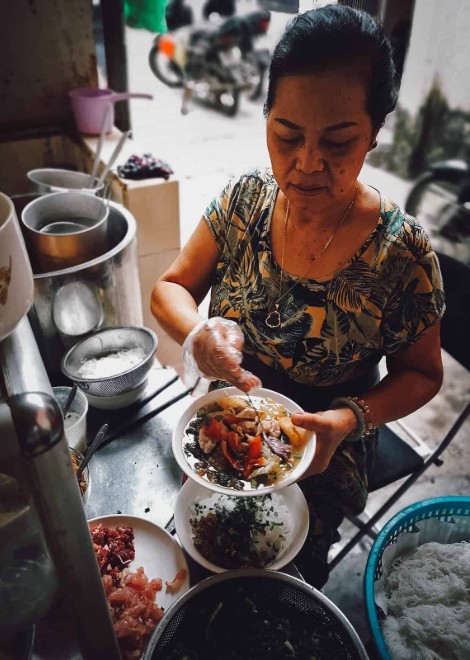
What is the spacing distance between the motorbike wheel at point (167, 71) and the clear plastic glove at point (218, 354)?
30.0ft

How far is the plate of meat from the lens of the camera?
1.19 m

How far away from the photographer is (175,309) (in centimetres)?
182

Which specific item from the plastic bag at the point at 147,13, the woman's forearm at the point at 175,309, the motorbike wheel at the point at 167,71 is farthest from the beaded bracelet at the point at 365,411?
the motorbike wheel at the point at 167,71

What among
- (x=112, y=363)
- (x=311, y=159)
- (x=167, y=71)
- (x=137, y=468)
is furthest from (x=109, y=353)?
(x=167, y=71)

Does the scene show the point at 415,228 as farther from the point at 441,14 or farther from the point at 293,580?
the point at 441,14

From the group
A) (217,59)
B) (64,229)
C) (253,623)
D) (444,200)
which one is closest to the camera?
(253,623)

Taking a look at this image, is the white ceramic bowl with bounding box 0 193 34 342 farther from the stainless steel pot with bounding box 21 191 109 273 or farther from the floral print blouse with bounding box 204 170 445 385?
the stainless steel pot with bounding box 21 191 109 273

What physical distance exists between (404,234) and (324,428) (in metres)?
0.68

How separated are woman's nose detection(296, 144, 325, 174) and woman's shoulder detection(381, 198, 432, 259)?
38 cm

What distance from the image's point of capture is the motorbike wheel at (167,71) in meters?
9.26

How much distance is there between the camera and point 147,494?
158 cm

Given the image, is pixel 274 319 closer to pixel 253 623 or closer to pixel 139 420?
pixel 139 420

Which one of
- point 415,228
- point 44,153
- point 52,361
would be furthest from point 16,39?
point 415,228

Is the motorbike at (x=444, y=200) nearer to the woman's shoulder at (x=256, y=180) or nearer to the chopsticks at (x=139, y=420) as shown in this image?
the woman's shoulder at (x=256, y=180)
